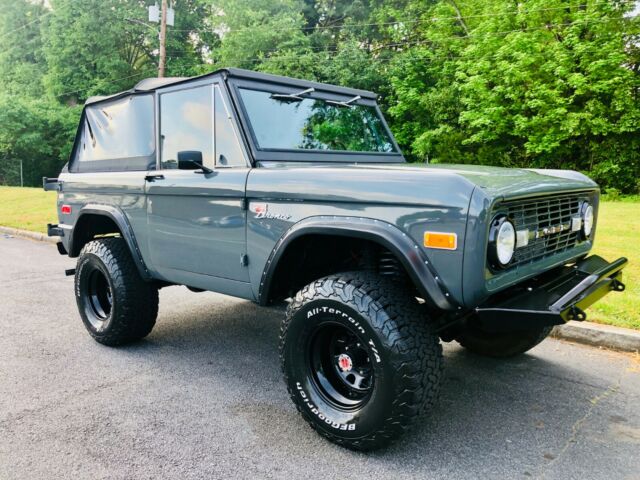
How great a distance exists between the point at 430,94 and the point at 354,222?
22.1 meters

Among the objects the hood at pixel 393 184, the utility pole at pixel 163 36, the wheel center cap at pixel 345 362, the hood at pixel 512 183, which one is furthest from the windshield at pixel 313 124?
the utility pole at pixel 163 36

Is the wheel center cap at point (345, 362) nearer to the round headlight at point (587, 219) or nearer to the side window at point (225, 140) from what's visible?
the side window at point (225, 140)

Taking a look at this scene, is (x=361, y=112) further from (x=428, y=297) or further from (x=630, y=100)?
(x=630, y=100)

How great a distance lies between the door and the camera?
10.2ft

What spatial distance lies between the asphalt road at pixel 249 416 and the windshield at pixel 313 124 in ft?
5.37

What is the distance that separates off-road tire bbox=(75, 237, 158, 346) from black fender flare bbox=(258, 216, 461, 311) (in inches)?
67.2

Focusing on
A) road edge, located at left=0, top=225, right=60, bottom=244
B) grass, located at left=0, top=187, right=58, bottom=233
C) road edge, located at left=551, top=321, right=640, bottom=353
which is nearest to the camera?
road edge, located at left=551, top=321, right=640, bottom=353

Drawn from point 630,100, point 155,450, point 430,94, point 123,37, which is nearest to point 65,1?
point 123,37

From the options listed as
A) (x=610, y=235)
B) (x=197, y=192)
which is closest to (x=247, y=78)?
(x=197, y=192)

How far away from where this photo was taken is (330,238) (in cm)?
287

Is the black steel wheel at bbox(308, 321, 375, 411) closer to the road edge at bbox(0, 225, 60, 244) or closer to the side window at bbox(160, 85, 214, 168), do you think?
the side window at bbox(160, 85, 214, 168)

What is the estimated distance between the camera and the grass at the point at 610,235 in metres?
4.50

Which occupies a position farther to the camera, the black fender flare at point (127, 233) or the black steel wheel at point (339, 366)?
the black fender flare at point (127, 233)

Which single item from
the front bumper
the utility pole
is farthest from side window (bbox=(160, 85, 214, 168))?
the utility pole
